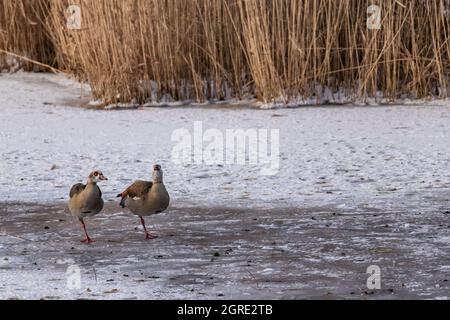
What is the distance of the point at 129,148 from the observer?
9039 mm

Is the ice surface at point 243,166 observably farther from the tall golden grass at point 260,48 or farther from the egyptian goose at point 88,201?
the egyptian goose at point 88,201

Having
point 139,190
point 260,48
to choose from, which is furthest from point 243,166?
point 260,48

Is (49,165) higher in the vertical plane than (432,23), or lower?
lower

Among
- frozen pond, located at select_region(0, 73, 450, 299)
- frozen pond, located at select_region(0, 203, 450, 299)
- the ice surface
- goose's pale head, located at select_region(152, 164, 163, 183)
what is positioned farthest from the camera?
the ice surface

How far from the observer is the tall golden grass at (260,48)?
11.4 m

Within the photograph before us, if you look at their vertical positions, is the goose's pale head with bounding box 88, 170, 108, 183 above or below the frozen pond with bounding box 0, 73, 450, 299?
above

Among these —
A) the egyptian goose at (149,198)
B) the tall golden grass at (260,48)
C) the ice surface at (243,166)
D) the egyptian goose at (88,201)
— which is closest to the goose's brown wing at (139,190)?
the egyptian goose at (149,198)

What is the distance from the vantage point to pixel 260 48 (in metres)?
11.4

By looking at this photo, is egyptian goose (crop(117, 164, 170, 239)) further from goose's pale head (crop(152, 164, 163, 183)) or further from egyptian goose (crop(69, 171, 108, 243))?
egyptian goose (crop(69, 171, 108, 243))

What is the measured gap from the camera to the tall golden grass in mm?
11406

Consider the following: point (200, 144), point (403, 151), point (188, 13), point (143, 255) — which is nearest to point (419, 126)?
point (403, 151)

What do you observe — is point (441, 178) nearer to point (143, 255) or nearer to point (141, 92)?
point (143, 255)

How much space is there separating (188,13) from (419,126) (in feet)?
9.57

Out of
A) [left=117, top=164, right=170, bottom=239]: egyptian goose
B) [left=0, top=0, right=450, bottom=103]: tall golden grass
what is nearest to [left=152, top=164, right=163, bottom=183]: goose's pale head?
[left=117, top=164, right=170, bottom=239]: egyptian goose
